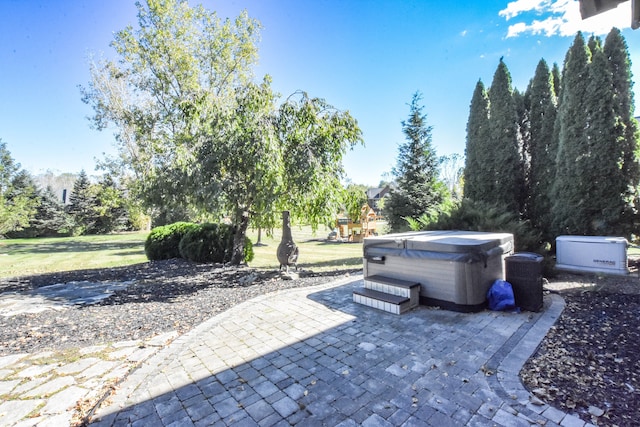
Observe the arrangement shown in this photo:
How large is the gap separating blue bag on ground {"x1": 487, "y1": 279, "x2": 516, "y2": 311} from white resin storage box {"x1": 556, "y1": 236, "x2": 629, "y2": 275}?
3332 mm

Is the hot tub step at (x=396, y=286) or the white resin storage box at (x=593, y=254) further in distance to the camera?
the white resin storage box at (x=593, y=254)

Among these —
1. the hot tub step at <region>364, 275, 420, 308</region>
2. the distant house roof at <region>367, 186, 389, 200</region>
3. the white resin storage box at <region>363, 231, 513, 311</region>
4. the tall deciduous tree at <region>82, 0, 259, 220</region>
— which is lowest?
the hot tub step at <region>364, 275, 420, 308</region>

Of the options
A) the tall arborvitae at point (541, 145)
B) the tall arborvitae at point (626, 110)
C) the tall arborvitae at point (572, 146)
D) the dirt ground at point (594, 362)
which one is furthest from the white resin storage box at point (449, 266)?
the tall arborvitae at point (541, 145)

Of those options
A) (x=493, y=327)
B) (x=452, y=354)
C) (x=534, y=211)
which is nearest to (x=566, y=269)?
(x=534, y=211)

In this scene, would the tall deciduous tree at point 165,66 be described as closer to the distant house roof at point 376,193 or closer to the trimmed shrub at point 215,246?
the trimmed shrub at point 215,246

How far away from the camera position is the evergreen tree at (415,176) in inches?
482

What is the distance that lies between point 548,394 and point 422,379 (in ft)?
2.96

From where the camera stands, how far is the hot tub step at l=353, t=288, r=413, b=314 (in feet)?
13.1

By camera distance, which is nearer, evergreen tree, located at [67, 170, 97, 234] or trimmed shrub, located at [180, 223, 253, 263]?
trimmed shrub, located at [180, 223, 253, 263]

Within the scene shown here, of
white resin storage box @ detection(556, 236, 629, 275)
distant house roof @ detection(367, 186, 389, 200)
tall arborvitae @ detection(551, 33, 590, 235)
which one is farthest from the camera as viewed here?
distant house roof @ detection(367, 186, 389, 200)

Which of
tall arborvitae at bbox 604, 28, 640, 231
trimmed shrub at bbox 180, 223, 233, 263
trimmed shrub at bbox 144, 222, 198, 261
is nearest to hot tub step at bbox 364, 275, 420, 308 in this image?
trimmed shrub at bbox 180, 223, 233, 263

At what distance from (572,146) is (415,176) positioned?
6.08 meters

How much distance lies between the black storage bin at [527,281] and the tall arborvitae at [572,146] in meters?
4.00

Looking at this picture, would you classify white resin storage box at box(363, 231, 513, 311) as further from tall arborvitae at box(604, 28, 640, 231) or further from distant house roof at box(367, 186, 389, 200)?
distant house roof at box(367, 186, 389, 200)
